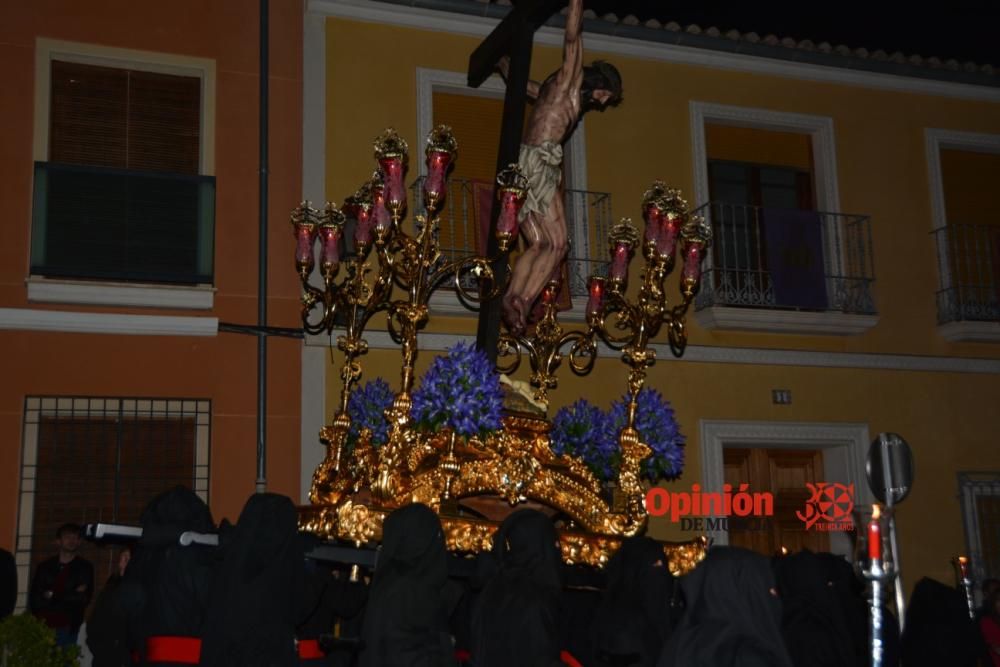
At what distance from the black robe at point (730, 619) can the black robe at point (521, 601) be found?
3.43 feet

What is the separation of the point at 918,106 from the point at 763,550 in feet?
17.2

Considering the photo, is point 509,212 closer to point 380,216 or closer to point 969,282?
point 380,216

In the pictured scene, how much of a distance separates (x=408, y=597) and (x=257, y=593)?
76 cm

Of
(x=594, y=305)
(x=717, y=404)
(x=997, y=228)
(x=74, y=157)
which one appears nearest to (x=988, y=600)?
(x=717, y=404)

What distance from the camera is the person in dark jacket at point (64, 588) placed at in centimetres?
898

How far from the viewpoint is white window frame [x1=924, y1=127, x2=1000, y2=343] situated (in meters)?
12.9

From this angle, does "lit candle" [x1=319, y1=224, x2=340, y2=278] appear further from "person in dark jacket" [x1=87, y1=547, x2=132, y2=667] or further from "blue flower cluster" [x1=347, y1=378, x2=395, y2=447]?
"person in dark jacket" [x1=87, y1=547, x2=132, y2=667]

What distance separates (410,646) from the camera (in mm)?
5391

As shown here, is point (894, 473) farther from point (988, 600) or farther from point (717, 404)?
point (717, 404)

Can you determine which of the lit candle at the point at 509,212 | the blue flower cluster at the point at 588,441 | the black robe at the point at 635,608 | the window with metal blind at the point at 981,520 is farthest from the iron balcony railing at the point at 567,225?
the black robe at the point at 635,608

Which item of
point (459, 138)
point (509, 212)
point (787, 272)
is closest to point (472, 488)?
point (509, 212)

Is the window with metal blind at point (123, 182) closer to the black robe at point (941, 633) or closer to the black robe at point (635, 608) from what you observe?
the black robe at point (635, 608)

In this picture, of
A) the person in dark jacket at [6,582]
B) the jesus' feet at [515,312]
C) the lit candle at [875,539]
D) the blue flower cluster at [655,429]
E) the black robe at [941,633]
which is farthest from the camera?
the jesus' feet at [515,312]

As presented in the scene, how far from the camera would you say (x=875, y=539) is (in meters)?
4.23
